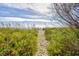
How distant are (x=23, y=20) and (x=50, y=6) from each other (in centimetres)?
32

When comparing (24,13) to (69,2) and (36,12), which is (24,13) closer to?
(36,12)

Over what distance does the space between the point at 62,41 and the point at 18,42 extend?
0.46 m

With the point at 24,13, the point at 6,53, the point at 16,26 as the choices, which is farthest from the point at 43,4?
the point at 6,53

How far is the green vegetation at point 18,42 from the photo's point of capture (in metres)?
1.75

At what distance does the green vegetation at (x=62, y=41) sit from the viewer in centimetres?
175

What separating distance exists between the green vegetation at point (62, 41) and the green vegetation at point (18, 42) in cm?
16

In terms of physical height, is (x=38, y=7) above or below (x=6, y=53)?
above

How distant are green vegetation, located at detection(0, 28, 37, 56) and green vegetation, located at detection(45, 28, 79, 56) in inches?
6.1

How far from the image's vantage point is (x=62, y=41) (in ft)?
5.76

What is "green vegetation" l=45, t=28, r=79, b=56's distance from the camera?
1.75m

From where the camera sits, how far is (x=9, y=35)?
5.80ft

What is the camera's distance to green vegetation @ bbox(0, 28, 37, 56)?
175cm

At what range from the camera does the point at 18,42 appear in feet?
5.78

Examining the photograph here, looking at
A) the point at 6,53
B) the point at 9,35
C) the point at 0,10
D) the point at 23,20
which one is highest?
the point at 0,10
